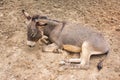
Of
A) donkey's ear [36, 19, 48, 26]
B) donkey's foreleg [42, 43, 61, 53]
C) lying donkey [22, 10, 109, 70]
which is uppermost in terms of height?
donkey's ear [36, 19, 48, 26]

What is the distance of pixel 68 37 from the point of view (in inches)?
197

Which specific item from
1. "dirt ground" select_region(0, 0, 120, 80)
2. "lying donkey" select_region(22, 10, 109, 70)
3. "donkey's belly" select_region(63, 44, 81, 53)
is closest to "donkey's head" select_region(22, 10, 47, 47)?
"lying donkey" select_region(22, 10, 109, 70)

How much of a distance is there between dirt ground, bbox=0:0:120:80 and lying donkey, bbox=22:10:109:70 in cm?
14

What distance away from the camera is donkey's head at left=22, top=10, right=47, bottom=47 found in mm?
4910

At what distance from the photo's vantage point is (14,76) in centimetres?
461

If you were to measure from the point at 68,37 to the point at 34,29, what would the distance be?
1.83 ft

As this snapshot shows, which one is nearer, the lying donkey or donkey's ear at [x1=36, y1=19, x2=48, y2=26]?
the lying donkey

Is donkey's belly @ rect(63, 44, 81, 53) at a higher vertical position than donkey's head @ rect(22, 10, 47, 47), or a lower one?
lower

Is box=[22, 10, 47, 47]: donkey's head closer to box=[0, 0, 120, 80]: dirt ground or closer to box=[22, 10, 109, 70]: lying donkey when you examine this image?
box=[22, 10, 109, 70]: lying donkey

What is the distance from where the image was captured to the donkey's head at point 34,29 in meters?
4.91

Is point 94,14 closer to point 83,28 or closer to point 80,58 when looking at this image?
point 83,28

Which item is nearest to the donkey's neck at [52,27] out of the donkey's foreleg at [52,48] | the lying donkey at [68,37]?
the lying donkey at [68,37]

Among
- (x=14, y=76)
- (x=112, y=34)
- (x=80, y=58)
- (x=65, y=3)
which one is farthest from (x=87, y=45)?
(x=65, y=3)

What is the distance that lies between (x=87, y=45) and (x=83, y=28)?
0.39 metres
